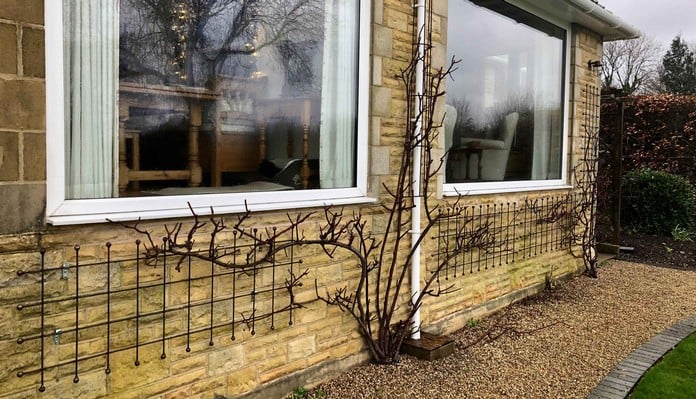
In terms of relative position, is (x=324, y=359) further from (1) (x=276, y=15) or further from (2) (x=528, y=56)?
(2) (x=528, y=56)

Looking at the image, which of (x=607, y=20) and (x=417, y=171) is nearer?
(x=417, y=171)

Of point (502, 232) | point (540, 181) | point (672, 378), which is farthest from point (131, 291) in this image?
point (540, 181)

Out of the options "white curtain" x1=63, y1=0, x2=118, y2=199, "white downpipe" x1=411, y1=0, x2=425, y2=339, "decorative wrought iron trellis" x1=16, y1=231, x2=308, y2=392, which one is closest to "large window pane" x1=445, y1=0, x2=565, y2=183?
"white downpipe" x1=411, y1=0, x2=425, y2=339

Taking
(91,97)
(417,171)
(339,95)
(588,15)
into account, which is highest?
(588,15)

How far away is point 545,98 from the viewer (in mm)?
6996

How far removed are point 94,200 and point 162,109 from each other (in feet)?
2.13

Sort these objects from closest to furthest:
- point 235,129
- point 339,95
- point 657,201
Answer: point 235,129 → point 339,95 → point 657,201

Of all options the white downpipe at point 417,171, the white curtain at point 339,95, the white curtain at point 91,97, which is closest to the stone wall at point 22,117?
the white curtain at point 91,97

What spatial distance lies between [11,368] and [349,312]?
2181 millimetres

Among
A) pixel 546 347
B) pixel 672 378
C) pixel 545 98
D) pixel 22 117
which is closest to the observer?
pixel 22 117

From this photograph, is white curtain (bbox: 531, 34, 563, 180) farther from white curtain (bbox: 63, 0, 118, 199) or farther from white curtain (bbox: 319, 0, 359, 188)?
white curtain (bbox: 63, 0, 118, 199)

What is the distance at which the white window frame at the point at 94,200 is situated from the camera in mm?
2467

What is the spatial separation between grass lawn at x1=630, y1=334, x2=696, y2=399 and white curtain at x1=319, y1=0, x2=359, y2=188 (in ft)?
8.37

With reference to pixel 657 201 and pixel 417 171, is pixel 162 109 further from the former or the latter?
pixel 657 201
